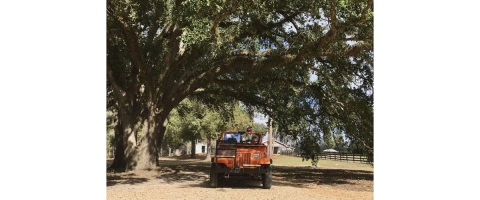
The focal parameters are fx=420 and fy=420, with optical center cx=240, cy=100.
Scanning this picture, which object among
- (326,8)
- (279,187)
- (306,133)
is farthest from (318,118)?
(326,8)

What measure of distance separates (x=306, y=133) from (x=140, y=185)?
5600 mm

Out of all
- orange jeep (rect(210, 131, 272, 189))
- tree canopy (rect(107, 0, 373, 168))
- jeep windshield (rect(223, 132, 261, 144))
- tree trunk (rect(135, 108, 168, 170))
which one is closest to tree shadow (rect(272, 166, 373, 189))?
tree canopy (rect(107, 0, 373, 168))

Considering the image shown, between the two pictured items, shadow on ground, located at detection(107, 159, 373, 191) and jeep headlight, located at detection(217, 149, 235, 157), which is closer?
jeep headlight, located at detection(217, 149, 235, 157)

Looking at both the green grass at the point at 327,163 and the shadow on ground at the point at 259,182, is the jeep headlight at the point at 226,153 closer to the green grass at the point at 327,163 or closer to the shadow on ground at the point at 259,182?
the shadow on ground at the point at 259,182

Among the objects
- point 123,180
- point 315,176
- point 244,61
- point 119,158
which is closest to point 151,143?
point 119,158

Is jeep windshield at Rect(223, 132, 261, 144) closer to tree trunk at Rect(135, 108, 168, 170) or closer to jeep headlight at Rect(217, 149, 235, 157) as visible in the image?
jeep headlight at Rect(217, 149, 235, 157)

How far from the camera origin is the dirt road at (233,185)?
22.0 feet

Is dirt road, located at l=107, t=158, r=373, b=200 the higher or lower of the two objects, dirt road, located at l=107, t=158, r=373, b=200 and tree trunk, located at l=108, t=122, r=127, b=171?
the lower

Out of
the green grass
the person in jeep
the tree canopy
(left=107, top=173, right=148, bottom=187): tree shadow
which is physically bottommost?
(left=107, top=173, right=148, bottom=187): tree shadow

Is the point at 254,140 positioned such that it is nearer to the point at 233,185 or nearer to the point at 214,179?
the point at 233,185

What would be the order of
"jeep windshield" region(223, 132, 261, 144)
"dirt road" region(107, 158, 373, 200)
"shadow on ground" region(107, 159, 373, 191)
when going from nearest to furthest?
"dirt road" region(107, 158, 373, 200) < "jeep windshield" region(223, 132, 261, 144) < "shadow on ground" region(107, 159, 373, 191)

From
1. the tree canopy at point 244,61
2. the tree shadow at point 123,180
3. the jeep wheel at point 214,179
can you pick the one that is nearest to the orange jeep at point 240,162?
the jeep wheel at point 214,179

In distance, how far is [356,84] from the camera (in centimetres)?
971

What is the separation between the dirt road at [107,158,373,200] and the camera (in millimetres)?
6715
